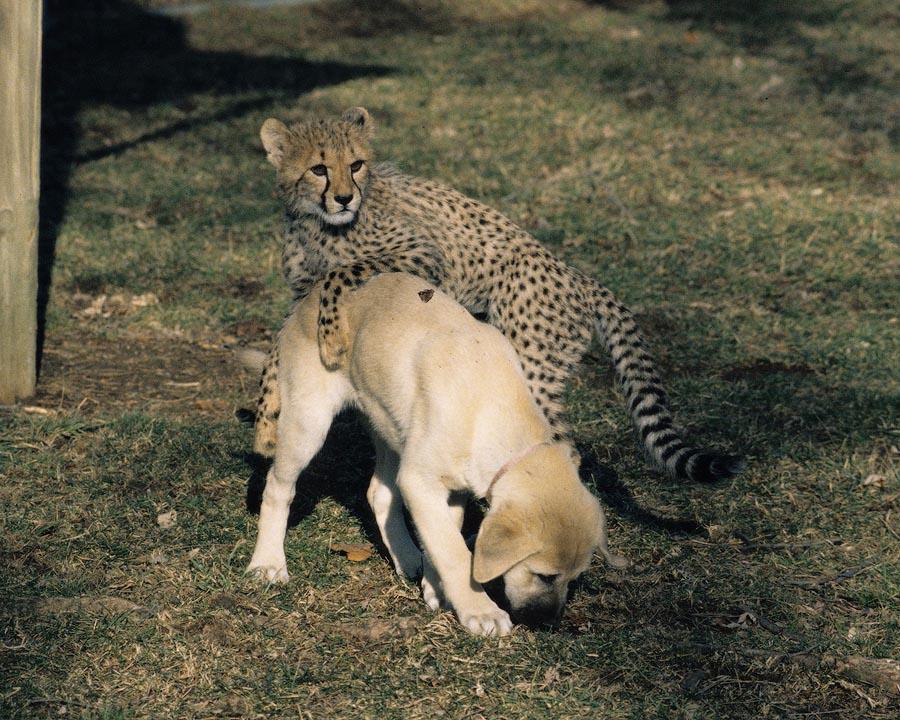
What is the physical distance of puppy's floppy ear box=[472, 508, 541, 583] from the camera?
12.7 ft

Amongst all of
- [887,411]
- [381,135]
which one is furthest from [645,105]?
[887,411]

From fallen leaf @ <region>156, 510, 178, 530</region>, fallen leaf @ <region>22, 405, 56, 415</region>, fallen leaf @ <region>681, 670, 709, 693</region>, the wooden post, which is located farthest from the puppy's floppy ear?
the wooden post

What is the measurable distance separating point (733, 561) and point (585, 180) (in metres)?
5.05

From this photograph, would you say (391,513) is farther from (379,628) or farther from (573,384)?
(573,384)

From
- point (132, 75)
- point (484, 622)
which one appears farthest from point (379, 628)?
point (132, 75)

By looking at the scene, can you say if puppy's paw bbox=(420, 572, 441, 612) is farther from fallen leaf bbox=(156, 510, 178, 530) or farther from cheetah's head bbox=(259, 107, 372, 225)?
cheetah's head bbox=(259, 107, 372, 225)

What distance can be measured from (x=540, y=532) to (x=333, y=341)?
123 cm

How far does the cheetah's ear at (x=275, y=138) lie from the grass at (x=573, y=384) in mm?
1289

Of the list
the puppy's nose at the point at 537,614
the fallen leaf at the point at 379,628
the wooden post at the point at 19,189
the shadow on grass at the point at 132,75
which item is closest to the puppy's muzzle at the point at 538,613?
the puppy's nose at the point at 537,614

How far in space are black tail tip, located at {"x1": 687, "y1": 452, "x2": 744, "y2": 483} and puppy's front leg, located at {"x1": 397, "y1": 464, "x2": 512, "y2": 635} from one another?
0.91 meters

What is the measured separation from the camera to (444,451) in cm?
416

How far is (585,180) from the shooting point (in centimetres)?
941

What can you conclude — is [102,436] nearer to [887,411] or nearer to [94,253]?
[94,253]

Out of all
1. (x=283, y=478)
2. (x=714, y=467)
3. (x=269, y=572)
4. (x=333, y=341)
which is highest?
(x=333, y=341)
